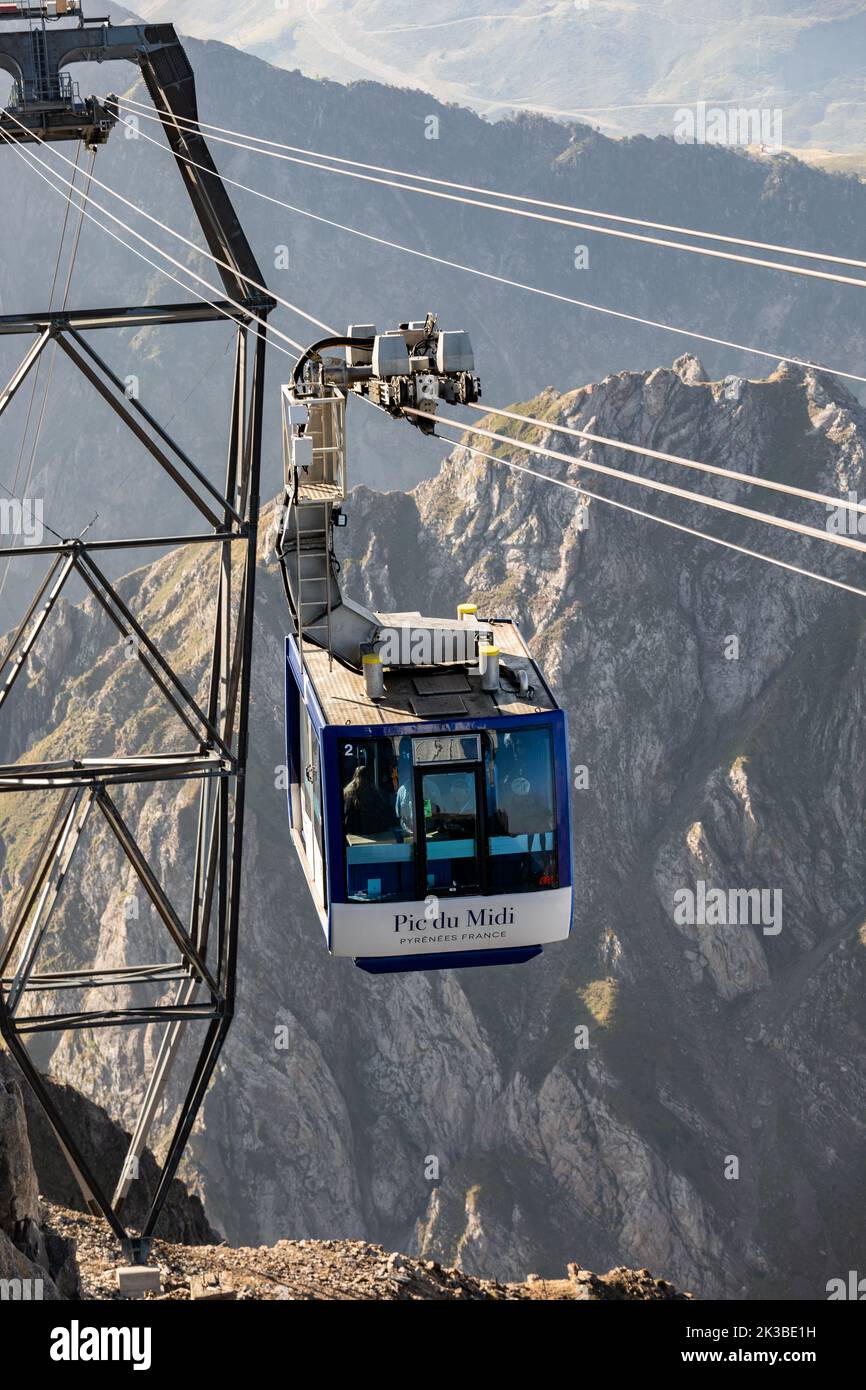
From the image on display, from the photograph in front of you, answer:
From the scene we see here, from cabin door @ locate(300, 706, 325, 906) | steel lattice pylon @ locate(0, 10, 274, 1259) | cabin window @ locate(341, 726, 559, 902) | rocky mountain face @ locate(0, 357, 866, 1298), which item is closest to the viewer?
cabin window @ locate(341, 726, 559, 902)

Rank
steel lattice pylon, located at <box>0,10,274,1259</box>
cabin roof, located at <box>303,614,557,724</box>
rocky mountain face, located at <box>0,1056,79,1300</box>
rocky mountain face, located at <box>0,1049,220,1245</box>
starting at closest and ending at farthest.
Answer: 1. cabin roof, located at <box>303,614,557,724</box>
2. rocky mountain face, located at <box>0,1056,79,1300</box>
3. steel lattice pylon, located at <box>0,10,274,1259</box>
4. rocky mountain face, located at <box>0,1049,220,1245</box>

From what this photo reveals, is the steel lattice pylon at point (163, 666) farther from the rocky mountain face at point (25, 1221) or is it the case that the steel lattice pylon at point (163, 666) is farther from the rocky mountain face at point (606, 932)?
the rocky mountain face at point (606, 932)

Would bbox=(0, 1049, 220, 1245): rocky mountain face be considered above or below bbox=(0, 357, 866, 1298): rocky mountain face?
below

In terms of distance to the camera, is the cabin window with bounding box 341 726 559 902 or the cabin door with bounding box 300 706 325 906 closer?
the cabin window with bounding box 341 726 559 902

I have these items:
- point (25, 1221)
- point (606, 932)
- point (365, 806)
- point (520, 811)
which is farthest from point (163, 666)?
point (606, 932)

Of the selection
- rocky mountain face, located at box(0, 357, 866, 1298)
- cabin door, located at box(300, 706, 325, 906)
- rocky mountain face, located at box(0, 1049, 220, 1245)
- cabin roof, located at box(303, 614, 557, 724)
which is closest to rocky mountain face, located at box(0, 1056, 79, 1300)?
cabin door, located at box(300, 706, 325, 906)

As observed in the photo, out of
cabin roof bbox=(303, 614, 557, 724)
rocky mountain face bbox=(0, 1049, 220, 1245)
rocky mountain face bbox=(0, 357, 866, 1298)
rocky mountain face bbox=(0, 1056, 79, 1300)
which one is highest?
rocky mountain face bbox=(0, 357, 866, 1298)

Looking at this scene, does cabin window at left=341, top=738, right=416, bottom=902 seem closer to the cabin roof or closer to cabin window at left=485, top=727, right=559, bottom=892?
the cabin roof
